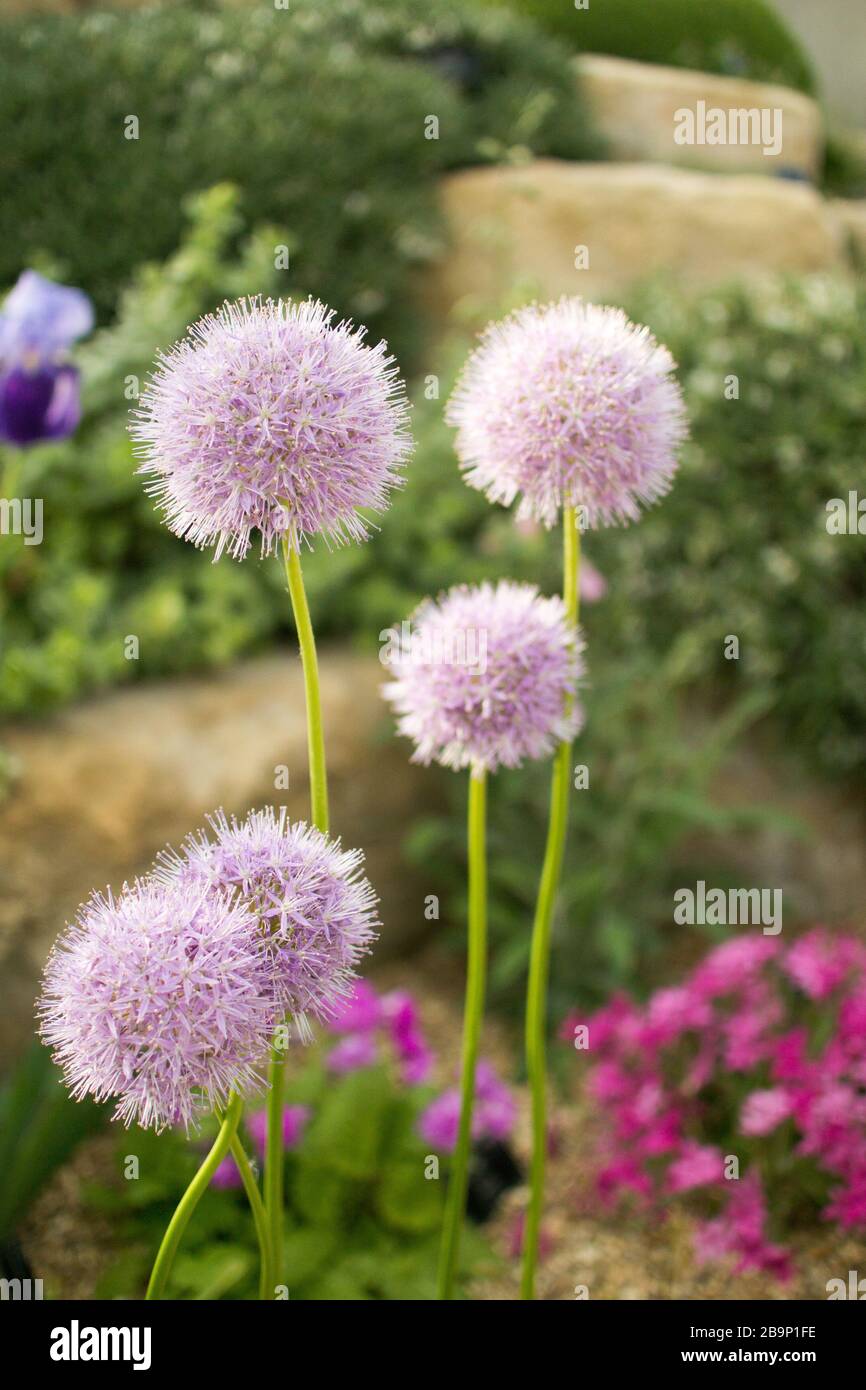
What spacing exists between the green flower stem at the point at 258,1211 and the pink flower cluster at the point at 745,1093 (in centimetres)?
110

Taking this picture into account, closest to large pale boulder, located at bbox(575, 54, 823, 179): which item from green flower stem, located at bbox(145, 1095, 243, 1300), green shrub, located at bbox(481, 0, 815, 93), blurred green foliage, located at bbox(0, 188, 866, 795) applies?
green shrub, located at bbox(481, 0, 815, 93)

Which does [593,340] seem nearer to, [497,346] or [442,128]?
[497,346]

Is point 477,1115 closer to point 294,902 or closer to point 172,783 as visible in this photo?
point 172,783

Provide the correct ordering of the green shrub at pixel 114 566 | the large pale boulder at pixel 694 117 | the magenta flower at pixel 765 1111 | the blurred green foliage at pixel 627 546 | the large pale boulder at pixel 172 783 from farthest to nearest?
1. the large pale boulder at pixel 694 117
2. the blurred green foliage at pixel 627 546
3. the green shrub at pixel 114 566
4. the large pale boulder at pixel 172 783
5. the magenta flower at pixel 765 1111

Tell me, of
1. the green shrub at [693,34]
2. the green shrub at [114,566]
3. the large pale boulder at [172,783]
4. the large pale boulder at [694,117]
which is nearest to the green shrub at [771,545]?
the large pale boulder at [172,783]

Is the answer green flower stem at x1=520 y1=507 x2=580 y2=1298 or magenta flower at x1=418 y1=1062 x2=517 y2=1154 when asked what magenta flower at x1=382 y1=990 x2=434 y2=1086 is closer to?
magenta flower at x1=418 y1=1062 x2=517 y2=1154

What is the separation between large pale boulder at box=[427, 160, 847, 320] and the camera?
531 centimetres

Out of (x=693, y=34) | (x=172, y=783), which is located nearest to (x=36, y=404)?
(x=172, y=783)

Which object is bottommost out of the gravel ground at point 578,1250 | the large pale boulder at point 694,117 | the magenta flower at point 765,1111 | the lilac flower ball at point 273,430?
the gravel ground at point 578,1250

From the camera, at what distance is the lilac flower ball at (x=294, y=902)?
89 cm

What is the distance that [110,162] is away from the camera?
15.1 feet

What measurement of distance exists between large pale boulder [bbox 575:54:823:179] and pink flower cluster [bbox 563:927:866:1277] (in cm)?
549

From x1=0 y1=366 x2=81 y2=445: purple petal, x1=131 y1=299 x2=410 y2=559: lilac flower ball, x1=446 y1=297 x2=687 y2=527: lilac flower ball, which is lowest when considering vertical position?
x1=131 y1=299 x2=410 y2=559: lilac flower ball

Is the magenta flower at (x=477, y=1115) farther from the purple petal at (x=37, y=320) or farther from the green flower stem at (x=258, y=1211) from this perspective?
the purple petal at (x=37, y=320)
